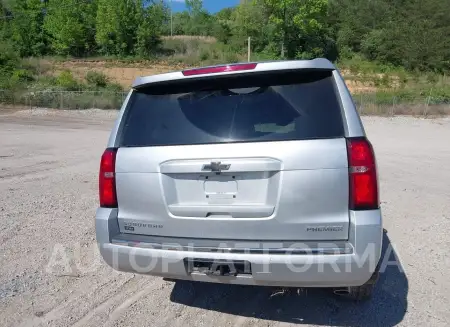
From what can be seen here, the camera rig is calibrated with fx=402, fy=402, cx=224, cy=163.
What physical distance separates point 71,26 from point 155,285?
73.8 meters

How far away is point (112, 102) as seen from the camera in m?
31.6

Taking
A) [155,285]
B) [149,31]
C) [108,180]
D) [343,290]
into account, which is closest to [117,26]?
[149,31]

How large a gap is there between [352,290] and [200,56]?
64.9 m

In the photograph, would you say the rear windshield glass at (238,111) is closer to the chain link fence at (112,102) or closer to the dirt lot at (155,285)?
the dirt lot at (155,285)

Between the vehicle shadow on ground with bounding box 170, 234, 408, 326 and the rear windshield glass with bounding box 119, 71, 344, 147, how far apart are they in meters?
1.54

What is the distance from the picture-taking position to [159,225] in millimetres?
2895

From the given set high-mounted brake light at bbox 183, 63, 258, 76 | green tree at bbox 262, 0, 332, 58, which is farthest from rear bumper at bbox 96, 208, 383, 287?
green tree at bbox 262, 0, 332, 58

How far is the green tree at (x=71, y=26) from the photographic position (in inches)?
2704

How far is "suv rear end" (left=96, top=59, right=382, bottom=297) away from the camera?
2.56 m

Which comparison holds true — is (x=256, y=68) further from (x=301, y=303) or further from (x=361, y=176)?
(x=301, y=303)

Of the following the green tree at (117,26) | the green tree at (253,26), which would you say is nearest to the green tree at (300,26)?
the green tree at (253,26)

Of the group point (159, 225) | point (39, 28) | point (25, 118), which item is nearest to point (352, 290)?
point (159, 225)

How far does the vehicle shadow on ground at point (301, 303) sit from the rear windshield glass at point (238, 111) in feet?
5.05

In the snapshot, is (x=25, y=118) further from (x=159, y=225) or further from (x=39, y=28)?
(x=39, y=28)
